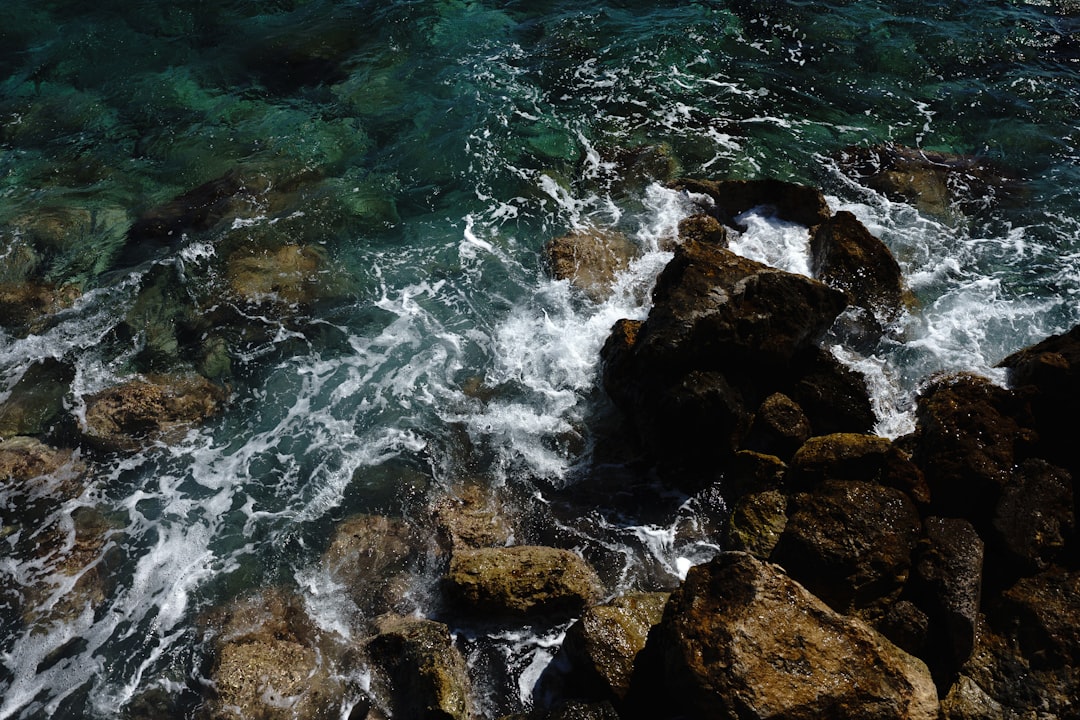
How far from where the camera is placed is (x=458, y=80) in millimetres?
17094

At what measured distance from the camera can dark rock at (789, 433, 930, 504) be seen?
796cm

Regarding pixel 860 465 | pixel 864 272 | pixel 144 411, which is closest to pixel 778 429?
pixel 860 465

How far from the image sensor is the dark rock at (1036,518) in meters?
7.45

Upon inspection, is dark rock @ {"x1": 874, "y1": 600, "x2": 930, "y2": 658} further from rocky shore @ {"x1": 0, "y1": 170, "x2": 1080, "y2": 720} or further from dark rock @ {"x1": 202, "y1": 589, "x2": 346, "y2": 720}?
dark rock @ {"x1": 202, "y1": 589, "x2": 346, "y2": 720}

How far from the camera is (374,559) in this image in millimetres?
8695

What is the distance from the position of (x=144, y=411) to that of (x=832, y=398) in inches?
399

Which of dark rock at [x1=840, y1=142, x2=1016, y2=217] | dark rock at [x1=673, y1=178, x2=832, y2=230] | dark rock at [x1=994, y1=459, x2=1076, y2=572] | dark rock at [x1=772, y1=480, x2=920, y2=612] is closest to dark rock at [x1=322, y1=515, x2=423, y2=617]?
dark rock at [x1=772, y1=480, x2=920, y2=612]

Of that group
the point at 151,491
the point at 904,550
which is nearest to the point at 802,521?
the point at 904,550

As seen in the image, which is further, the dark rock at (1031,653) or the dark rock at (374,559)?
the dark rock at (374,559)

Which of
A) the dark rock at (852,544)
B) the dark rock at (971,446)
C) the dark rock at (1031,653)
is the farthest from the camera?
the dark rock at (971,446)

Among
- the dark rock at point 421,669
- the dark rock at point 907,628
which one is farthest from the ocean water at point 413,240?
the dark rock at point 907,628

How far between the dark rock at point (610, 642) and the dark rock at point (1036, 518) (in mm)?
3998

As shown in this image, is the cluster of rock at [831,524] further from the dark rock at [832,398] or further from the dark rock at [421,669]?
the dark rock at [421,669]

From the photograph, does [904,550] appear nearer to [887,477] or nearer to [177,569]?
[887,477]
